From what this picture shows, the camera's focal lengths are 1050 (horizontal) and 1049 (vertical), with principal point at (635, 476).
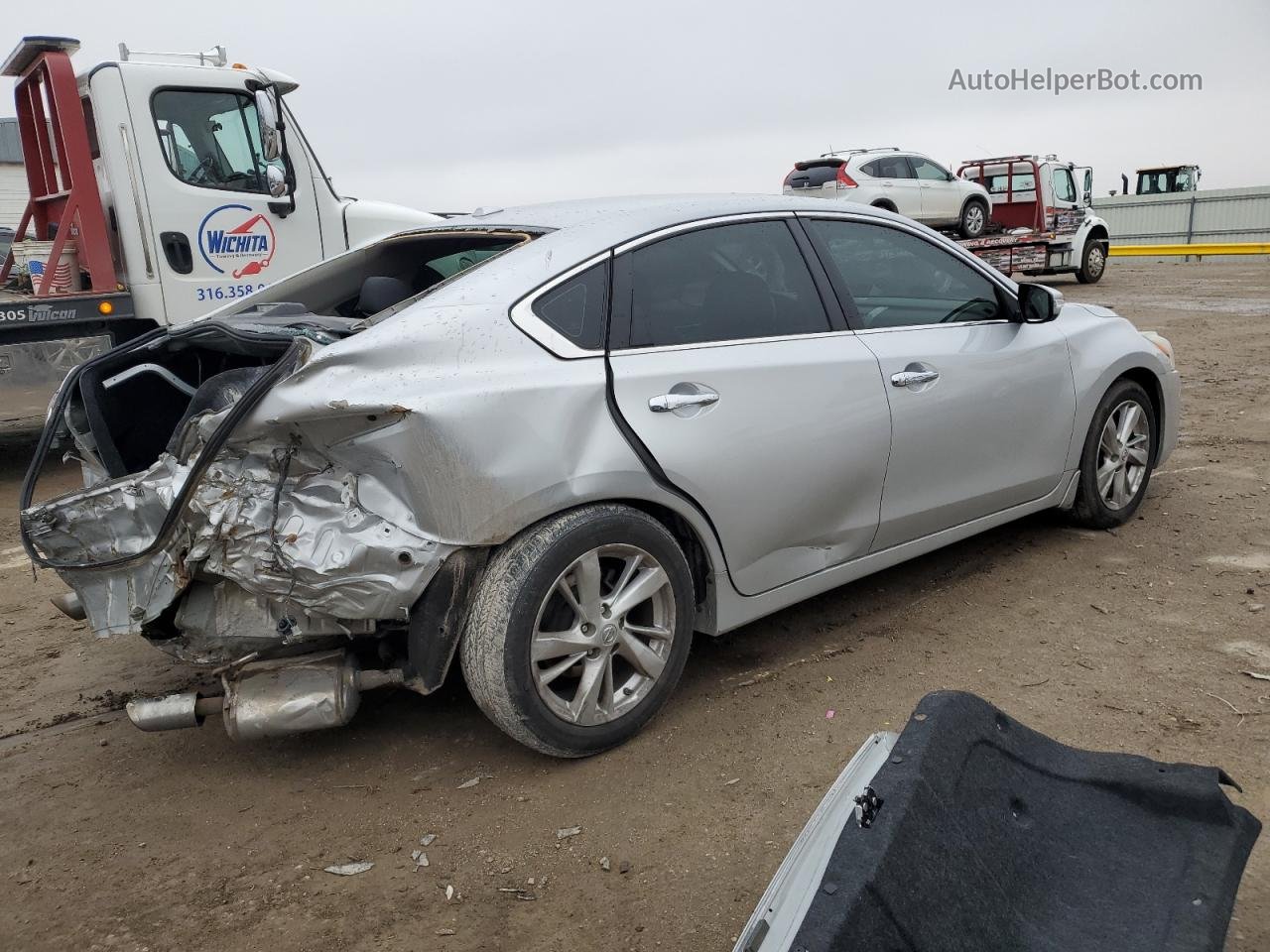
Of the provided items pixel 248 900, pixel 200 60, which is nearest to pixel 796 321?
pixel 248 900

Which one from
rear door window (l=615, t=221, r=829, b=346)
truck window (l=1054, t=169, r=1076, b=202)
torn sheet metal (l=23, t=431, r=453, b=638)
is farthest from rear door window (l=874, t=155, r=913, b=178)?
torn sheet metal (l=23, t=431, r=453, b=638)

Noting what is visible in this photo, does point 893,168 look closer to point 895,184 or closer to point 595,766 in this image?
point 895,184

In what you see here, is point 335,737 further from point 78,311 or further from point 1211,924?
point 78,311

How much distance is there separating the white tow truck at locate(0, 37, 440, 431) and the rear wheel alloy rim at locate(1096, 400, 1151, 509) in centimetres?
586

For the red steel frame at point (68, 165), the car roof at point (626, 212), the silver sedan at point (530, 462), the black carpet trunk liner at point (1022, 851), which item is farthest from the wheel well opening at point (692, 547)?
the red steel frame at point (68, 165)

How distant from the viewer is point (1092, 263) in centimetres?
2048

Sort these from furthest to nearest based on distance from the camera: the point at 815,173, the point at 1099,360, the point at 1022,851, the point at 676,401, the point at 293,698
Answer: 1. the point at 815,173
2. the point at 1099,360
3. the point at 676,401
4. the point at 293,698
5. the point at 1022,851

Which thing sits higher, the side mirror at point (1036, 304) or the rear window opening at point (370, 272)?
the rear window opening at point (370, 272)

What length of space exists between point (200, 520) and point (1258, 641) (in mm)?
3546

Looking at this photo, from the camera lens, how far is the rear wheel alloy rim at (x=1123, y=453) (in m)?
4.80

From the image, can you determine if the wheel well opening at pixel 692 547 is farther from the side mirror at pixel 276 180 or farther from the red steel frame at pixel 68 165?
the red steel frame at pixel 68 165

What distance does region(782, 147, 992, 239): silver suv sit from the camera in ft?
→ 64.1

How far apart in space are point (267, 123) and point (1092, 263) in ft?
57.4

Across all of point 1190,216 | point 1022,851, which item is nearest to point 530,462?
point 1022,851
